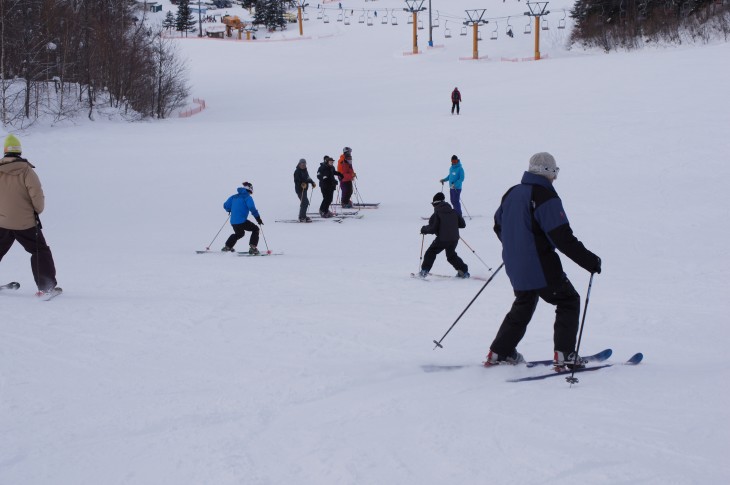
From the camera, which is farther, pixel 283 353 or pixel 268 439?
Result: pixel 283 353

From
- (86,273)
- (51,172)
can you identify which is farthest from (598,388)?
(51,172)

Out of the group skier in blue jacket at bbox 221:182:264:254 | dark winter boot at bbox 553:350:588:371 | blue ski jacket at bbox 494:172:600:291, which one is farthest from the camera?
skier in blue jacket at bbox 221:182:264:254

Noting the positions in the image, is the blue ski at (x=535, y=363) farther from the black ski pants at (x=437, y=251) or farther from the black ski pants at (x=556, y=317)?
the black ski pants at (x=437, y=251)

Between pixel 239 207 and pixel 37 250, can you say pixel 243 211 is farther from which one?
pixel 37 250

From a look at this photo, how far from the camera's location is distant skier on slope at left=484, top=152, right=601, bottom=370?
4188mm

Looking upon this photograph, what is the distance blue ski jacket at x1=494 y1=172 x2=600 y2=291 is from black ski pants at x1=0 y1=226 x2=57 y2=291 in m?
5.04

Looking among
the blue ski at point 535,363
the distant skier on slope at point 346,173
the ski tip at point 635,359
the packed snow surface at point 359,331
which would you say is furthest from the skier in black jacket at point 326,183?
the ski tip at point 635,359

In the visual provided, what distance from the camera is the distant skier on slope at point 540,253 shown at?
13.7ft

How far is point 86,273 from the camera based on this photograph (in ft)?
29.7

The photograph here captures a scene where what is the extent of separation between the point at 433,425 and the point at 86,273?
6.69 metres

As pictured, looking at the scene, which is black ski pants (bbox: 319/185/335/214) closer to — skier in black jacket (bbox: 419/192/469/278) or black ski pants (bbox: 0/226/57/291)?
skier in black jacket (bbox: 419/192/469/278)

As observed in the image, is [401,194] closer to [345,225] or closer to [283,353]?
[345,225]

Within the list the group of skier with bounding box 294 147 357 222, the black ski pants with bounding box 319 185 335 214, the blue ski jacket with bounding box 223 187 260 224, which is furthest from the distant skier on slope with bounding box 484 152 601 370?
the black ski pants with bounding box 319 185 335 214

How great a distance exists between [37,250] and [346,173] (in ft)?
31.5
